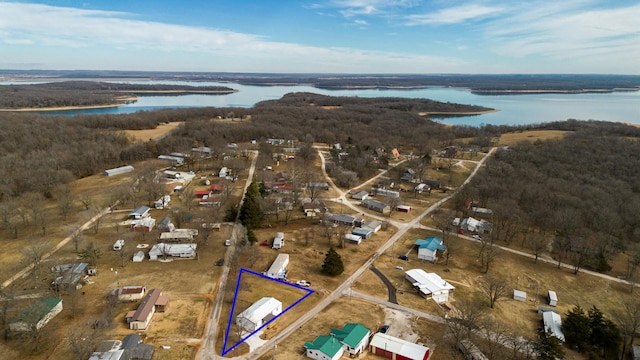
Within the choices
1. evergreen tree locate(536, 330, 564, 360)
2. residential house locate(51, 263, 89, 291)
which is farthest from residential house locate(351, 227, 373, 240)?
residential house locate(51, 263, 89, 291)

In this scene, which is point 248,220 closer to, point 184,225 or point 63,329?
point 184,225

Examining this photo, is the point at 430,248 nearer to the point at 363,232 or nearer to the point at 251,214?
the point at 363,232

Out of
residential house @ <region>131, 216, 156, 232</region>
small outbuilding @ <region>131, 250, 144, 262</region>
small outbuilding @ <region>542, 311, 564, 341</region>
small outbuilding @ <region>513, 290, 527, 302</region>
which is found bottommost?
small outbuilding @ <region>513, 290, 527, 302</region>

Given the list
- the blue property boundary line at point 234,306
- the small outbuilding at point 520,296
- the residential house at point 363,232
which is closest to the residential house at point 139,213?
the blue property boundary line at point 234,306

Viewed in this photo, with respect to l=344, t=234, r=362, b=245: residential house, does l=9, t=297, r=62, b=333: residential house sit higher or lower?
higher

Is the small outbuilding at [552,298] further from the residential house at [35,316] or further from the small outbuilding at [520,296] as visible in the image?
the residential house at [35,316]

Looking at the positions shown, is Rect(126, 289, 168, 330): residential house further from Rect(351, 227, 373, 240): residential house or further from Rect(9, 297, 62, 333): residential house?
Rect(351, 227, 373, 240): residential house
